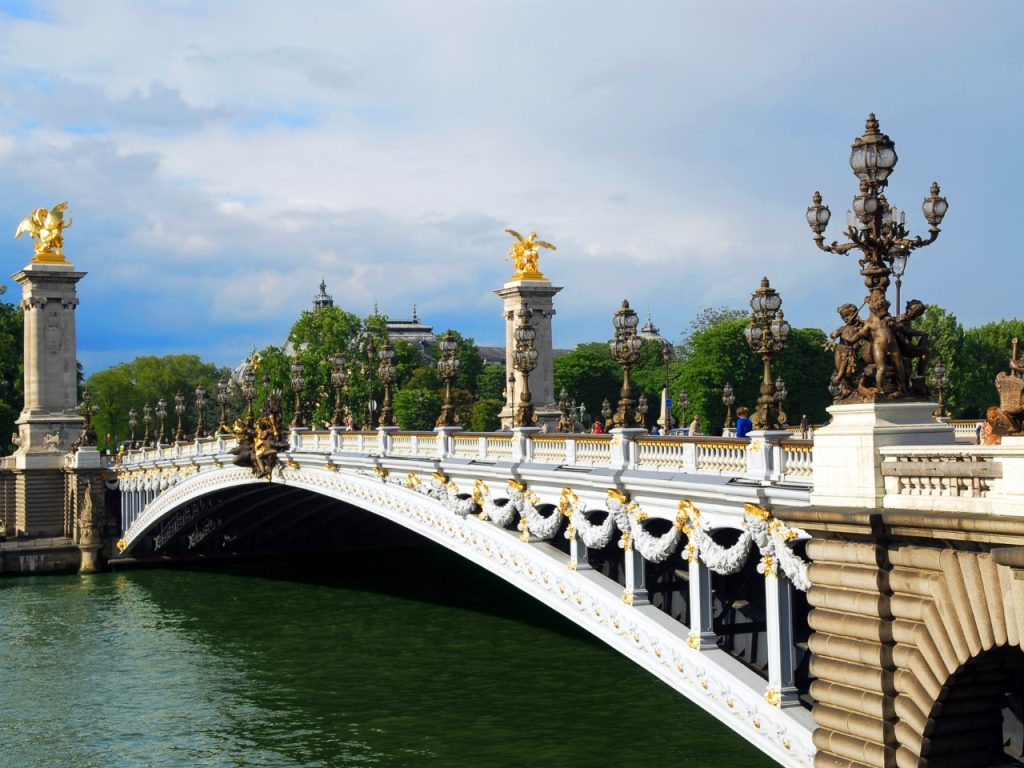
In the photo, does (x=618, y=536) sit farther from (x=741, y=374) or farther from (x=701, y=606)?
(x=741, y=374)

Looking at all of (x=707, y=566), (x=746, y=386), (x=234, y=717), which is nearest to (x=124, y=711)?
(x=234, y=717)

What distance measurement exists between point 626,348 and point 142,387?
107983 mm

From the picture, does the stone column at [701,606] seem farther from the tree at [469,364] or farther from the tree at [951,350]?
the tree at [469,364]

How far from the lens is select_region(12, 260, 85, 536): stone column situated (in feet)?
209

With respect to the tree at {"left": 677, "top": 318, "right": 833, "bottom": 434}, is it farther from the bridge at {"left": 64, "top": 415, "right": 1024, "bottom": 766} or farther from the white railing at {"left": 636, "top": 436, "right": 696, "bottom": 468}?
the white railing at {"left": 636, "top": 436, "right": 696, "bottom": 468}

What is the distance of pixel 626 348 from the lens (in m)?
20.5

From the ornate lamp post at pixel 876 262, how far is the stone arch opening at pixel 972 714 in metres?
2.75

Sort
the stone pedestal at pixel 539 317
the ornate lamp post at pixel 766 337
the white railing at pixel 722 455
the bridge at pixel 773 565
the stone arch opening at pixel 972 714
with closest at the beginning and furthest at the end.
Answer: the bridge at pixel 773 565 < the stone arch opening at pixel 972 714 < the ornate lamp post at pixel 766 337 < the white railing at pixel 722 455 < the stone pedestal at pixel 539 317

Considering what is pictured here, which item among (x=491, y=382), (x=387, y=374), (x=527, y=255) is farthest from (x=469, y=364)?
(x=387, y=374)

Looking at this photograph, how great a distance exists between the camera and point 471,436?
27.6m

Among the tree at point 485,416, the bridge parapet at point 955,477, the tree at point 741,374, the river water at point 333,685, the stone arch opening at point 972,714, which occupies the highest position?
the tree at point 741,374

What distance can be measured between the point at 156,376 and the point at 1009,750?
114536 millimetres

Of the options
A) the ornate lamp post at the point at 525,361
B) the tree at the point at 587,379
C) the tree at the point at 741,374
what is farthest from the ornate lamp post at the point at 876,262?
the tree at the point at 587,379

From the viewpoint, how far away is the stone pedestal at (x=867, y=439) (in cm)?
1373
